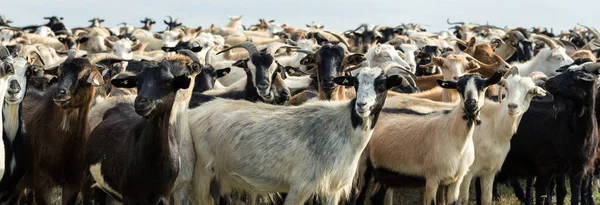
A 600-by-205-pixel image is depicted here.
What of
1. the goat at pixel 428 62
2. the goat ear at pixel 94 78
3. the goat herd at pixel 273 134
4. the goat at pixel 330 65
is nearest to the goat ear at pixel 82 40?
the goat at pixel 428 62

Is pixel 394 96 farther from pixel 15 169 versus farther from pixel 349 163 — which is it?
pixel 15 169

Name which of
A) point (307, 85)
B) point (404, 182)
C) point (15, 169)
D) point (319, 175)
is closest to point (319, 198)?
point (319, 175)

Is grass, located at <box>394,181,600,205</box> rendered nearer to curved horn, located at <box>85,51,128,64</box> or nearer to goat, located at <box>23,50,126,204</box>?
curved horn, located at <box>85,51,128,64</box>

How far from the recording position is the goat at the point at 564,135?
1035 centimetres

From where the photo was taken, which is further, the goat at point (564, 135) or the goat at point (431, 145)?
the goat at point (564, 135)

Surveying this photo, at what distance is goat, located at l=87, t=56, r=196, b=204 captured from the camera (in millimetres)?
7344

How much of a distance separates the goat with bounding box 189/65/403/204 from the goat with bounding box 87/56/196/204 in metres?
0.82

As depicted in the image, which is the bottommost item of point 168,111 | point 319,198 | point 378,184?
point 378,184

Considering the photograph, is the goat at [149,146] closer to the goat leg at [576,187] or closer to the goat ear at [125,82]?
the goat ear at [125,82]

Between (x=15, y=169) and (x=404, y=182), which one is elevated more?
(x=15, y=169)

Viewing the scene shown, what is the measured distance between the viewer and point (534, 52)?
20.5 meters

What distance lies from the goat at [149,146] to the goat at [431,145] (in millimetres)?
2857

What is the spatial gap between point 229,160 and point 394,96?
3258 mm

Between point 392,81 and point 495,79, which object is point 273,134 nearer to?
point 392,81
